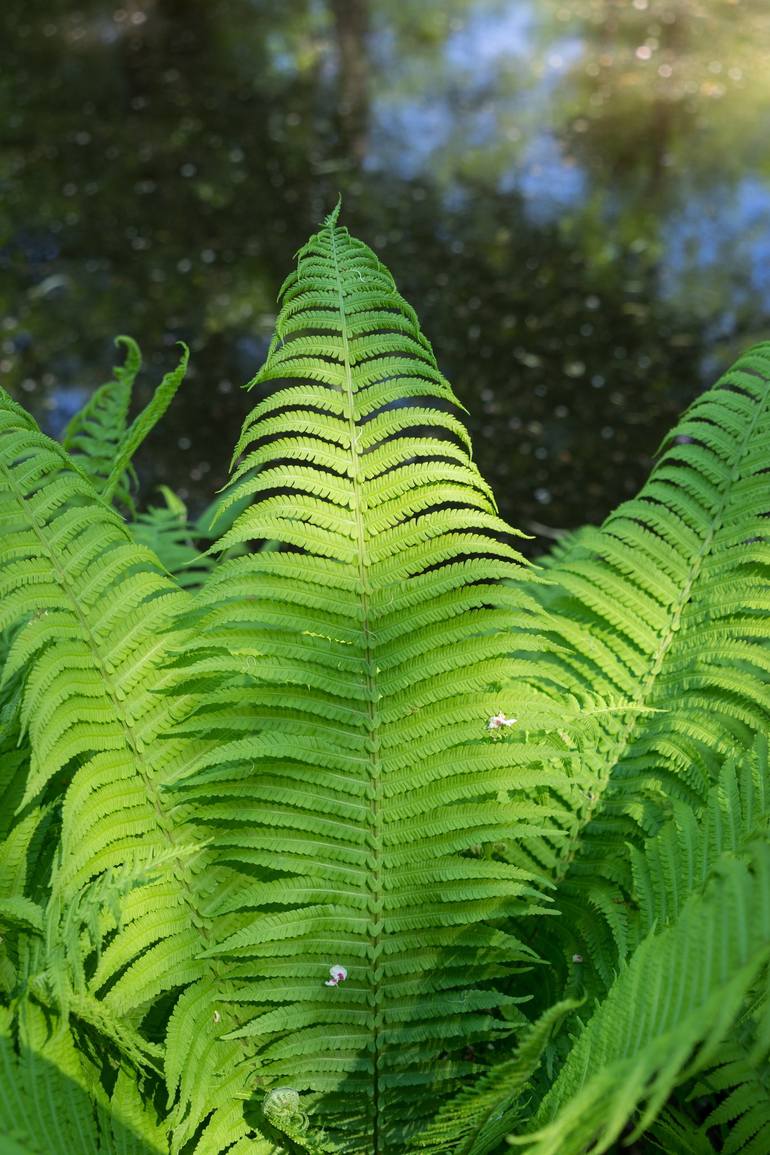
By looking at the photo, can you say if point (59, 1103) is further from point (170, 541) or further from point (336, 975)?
point (170, 541)

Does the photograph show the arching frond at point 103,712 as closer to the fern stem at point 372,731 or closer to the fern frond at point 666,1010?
the fern stem at point 372,731

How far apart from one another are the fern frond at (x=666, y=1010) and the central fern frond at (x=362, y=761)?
23 cm

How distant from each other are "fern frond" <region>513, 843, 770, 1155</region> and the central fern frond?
0.23 meters

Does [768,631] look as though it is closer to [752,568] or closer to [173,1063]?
[752,568]

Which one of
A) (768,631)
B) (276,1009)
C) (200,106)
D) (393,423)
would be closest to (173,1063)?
(276,1009)

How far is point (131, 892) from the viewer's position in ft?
4.04

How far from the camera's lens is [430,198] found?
16.5 feet

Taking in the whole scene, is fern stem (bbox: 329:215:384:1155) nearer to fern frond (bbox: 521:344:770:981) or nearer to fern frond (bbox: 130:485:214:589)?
fern frond (bbox: 521:344:770:981)

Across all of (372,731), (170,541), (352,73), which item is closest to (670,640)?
(372,731)

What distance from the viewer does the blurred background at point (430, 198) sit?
13.0ft

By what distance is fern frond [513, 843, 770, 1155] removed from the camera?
75 cm

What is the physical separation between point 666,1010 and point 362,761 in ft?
1.59

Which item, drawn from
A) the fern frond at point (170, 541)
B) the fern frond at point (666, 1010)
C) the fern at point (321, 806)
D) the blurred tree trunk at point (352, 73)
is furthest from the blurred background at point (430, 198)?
the fern frond at point (666, 1010)

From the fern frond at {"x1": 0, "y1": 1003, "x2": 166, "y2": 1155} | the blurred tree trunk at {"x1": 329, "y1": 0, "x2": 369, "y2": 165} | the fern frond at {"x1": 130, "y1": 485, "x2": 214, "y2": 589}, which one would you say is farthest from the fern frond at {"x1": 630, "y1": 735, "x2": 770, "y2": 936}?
the blurred tree trunk at {"x1": 329, "y1": 0, "x2": 369, "y2": 165}
